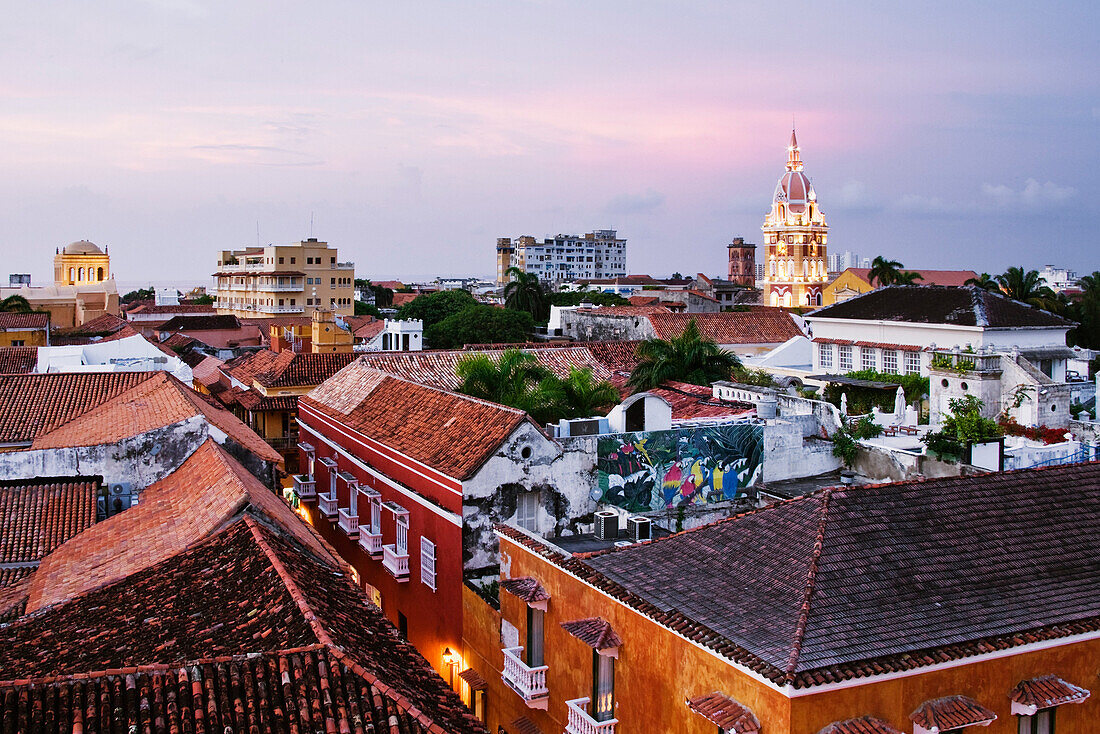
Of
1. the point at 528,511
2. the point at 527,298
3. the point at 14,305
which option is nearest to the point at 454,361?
the point at 528,511

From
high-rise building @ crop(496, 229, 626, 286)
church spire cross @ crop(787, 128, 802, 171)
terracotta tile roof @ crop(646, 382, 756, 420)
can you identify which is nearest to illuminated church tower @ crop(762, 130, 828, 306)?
church spire cross @ crop(787, 128, 802, 171)

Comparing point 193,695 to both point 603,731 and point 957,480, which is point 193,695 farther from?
point 957,480

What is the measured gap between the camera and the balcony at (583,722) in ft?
42.4

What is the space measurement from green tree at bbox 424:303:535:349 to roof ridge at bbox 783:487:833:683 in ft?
147

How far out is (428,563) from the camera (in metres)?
19.6

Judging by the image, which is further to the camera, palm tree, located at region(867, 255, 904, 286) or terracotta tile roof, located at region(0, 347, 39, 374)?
palm tree, located at region(867, 255, 904, 286)

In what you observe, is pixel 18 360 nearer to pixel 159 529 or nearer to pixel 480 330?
pixel 480 330

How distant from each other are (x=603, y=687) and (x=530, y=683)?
6.00 feet

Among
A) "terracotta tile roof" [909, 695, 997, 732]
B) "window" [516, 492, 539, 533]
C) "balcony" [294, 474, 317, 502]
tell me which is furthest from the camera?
"balcony" [294, 474, 317, 502]

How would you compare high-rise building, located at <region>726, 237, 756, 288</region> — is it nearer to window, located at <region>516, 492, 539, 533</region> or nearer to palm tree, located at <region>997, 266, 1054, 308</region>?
palm tree, located at <region>997, 266, 1054, 308</region>

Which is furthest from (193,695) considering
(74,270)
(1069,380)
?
(74,270)

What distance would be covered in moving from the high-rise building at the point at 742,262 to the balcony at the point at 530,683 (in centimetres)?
16833

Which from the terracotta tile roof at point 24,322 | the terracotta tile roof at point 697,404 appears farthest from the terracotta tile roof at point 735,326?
the terracotta tile roof at point 24,322

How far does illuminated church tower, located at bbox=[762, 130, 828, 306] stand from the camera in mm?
109500
